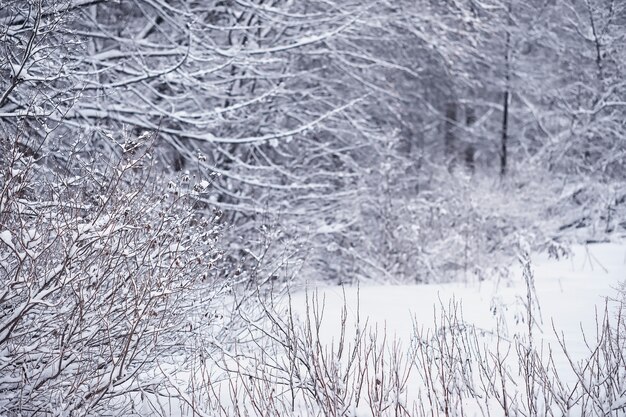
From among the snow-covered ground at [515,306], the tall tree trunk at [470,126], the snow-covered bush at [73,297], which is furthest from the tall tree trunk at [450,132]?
the snow-covered bush at [73,297]

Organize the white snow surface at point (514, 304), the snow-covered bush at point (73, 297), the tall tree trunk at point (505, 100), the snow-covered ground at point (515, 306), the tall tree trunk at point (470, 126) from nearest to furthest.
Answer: the snow-covered bush at point (73, 297) → the snow-covered ground at point (515, 306) → the white snow surface at point (514, 304) → the tall tree trunk at point (505, 100) → the tall tree trunk at point (470, 126)

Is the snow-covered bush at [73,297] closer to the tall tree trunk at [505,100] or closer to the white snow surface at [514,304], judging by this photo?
the white snow surface at [514,304]

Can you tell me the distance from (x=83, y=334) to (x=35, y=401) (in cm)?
41

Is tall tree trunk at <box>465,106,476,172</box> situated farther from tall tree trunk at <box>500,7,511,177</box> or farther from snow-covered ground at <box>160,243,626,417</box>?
snow-covered ground at <box>160,243,626,417</box>

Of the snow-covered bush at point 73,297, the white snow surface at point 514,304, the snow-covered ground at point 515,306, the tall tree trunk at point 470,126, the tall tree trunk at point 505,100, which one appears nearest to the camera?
the snow-covered bush at point 73,297

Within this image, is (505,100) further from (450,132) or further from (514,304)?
(514,304)

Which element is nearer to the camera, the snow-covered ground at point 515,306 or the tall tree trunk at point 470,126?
the snow-covered ground at point 515,306

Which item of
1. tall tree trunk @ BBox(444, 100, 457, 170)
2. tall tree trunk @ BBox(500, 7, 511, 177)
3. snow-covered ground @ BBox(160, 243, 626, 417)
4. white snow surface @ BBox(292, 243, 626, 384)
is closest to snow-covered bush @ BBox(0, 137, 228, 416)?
snow-covered ground @ BBox(160, 243, 626, 417)

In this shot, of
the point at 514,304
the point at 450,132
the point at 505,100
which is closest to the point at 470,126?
the point at 450,132

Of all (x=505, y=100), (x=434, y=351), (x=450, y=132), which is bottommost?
(x=434, y=351)

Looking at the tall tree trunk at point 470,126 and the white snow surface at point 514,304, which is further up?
the tall tree trunk at point 470,126

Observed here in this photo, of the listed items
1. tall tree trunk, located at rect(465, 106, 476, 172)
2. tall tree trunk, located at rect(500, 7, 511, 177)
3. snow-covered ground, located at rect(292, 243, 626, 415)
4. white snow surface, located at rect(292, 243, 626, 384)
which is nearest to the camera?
snow-covered ground, located at rect(292, 243, 626, 415)

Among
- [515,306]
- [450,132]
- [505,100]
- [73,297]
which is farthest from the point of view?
[450,132]

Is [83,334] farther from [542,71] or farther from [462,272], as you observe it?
[542,71]
